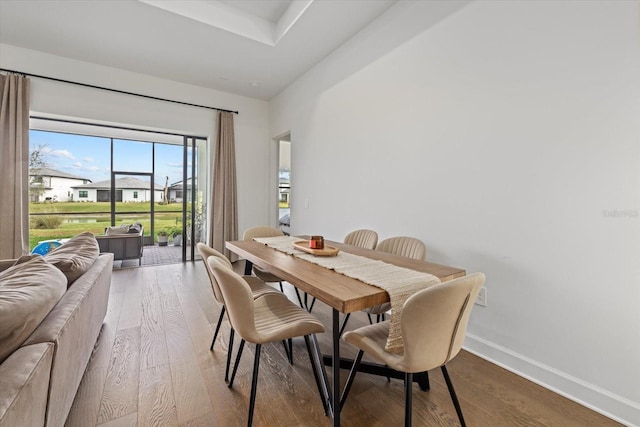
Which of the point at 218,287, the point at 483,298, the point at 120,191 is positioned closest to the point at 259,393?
the point at 218,287

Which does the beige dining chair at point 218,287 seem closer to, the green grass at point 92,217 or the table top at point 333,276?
the table top at point 333,276

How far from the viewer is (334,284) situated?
1.35 m

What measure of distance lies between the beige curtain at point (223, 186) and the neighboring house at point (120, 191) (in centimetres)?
310

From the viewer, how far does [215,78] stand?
4.36m

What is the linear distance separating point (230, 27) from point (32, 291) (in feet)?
10.2

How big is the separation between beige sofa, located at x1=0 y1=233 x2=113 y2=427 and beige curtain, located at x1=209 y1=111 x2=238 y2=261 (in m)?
3.02

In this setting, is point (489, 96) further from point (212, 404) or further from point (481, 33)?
point (212, 404)

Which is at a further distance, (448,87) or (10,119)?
(10,119)

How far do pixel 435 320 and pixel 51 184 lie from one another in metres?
7.57

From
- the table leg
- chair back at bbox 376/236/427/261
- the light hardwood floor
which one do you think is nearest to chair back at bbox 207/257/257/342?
the table leg

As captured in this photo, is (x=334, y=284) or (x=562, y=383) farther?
(x=562, y=383)

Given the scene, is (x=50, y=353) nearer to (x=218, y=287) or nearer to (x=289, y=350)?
(x=218, y=287)

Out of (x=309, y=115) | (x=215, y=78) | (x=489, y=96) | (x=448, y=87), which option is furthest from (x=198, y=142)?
(x=489, y=96)

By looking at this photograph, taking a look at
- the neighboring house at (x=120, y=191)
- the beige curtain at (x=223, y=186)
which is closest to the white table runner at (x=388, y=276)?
the beige curtain at (x=223, y=186)
